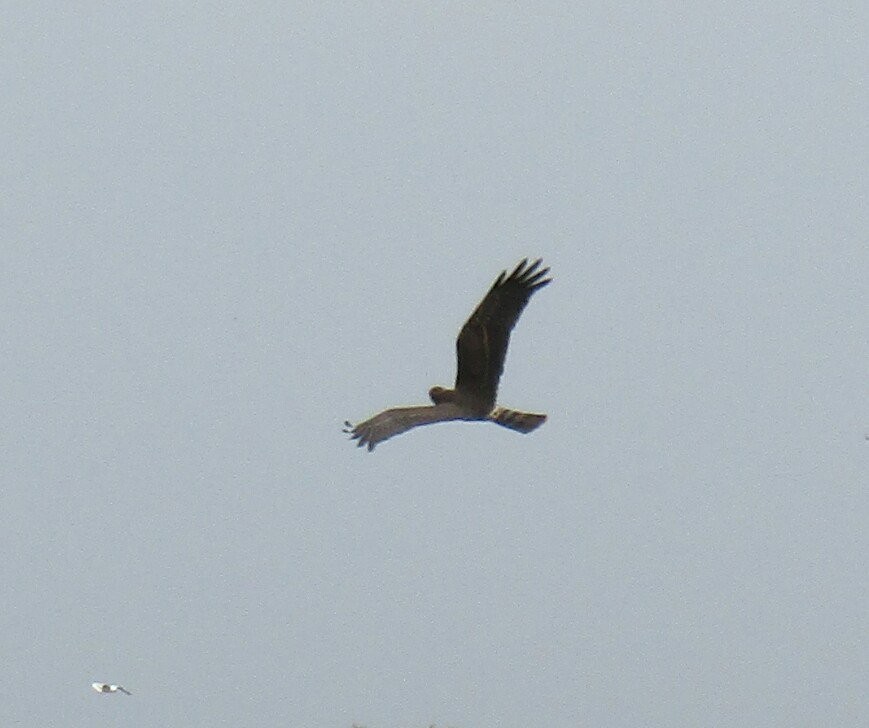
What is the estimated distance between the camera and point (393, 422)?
1156 inches

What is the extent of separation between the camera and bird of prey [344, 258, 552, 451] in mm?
29828

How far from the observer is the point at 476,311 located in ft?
99.0

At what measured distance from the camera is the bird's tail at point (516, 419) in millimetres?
30969

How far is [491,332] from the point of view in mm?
30250

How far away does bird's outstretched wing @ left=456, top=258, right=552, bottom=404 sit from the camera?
98.6ft

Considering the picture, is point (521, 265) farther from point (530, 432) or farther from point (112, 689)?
point (112, 689)

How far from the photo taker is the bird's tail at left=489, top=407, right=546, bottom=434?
30969 mm

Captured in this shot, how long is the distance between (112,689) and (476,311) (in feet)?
50.0

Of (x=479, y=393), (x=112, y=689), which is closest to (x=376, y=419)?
(x=479, y=393)

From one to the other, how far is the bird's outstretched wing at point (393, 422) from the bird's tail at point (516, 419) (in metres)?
0.84

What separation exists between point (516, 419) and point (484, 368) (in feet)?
3.30

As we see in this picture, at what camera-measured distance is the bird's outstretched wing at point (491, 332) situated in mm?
30062

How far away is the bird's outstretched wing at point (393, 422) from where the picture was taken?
29094 mm

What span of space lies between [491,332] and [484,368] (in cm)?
52
